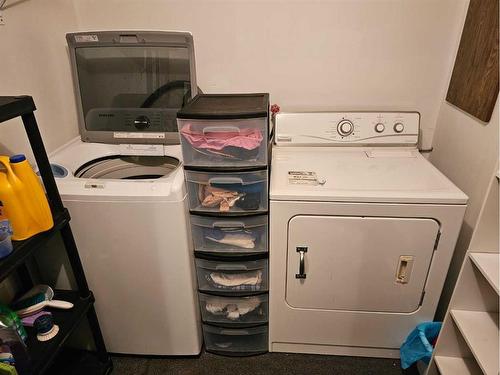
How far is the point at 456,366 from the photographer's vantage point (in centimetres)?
135

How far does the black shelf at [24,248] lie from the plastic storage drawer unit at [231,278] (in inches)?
23.3

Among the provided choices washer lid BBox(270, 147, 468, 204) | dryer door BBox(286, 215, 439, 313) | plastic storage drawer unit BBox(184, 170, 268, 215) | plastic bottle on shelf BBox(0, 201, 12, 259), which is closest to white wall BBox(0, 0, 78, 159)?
plastic bottle on shelf BBox(0, 201, 12, 259)

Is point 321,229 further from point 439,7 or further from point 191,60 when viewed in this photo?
point 439,7

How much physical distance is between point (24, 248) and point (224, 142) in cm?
74

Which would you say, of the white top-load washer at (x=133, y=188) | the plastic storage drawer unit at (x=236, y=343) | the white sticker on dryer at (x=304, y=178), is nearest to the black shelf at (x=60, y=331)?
the white top-load washer at (x=133, y=188)

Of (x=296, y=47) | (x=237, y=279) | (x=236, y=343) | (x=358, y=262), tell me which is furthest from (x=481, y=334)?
(x=296, y=47)

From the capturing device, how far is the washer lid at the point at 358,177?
1.32 metres

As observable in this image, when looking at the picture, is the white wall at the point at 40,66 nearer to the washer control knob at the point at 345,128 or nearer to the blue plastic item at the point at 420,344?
the washer control knob at the point at 345,128

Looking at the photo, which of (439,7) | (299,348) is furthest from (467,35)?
(299,348)

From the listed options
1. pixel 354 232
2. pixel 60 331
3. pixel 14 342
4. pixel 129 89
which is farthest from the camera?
pixel 129 89

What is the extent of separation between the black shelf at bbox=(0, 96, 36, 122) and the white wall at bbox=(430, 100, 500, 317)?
1644 mm

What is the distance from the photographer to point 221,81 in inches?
75.0

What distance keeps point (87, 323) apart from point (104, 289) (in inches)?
10.3

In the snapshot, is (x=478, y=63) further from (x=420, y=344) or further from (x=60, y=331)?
(x=60, y=331)
